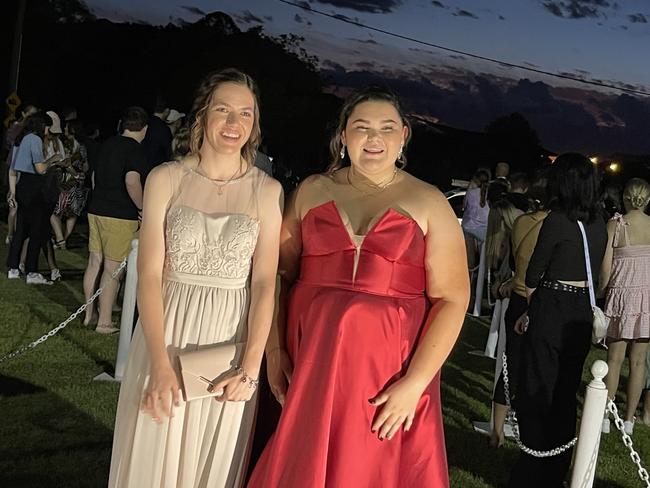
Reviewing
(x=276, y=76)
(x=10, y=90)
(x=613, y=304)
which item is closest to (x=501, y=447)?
(x=613, y=304)

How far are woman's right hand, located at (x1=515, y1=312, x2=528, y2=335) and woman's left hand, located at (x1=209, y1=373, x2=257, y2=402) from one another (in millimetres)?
2681

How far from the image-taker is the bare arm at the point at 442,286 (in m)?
3.13

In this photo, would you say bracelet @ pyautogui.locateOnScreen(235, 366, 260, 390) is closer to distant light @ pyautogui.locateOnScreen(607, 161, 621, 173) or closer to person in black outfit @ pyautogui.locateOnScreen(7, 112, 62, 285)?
person in black outfit @ pyautogui.locateOnScreen(7, 112, 62, 285)

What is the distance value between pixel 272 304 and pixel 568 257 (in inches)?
96.9

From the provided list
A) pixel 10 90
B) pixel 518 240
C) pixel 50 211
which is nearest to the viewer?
pixel 518 240

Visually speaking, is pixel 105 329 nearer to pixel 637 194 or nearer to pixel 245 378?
pixel 637 194

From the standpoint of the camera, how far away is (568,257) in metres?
5.00

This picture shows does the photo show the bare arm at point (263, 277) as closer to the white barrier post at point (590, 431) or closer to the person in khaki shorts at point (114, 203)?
the white barrier post at point (590, 431)

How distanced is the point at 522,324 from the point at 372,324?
265 cm

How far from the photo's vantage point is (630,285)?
6629 millimetres

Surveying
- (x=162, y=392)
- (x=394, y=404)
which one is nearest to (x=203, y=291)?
(x=162, y=392)

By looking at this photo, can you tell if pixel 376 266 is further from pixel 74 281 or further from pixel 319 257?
pixel 74 281

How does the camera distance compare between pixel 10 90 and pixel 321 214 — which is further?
pixel 10 90

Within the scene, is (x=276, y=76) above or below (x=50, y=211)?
above
